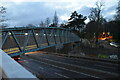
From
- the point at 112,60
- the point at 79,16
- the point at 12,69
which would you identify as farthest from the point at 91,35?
the point at 12,69

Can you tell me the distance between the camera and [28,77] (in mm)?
949

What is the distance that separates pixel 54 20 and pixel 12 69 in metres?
50.1

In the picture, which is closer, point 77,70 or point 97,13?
point 77,70

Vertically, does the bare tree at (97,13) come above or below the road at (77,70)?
above

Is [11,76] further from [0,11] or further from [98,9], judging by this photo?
[98,9]

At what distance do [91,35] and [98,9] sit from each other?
905 cm

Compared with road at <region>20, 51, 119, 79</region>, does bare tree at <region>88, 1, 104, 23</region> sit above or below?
above

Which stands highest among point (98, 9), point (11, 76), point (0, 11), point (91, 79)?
point (98, 9)

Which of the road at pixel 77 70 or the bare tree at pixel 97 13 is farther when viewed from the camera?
the bare tree at pixel 97 13

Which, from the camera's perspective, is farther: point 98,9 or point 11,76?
point 98,9

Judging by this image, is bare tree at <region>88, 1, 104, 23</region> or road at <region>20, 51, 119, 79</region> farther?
bare tree at <region>88, 1, 104, 23</region>

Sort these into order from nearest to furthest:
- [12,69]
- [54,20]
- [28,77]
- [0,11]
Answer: [28,77] < [12,69] < [0,11] < [54,20]

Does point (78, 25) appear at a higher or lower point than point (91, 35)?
higher

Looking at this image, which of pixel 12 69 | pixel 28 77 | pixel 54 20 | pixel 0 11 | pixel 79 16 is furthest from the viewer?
pixel 54 20
